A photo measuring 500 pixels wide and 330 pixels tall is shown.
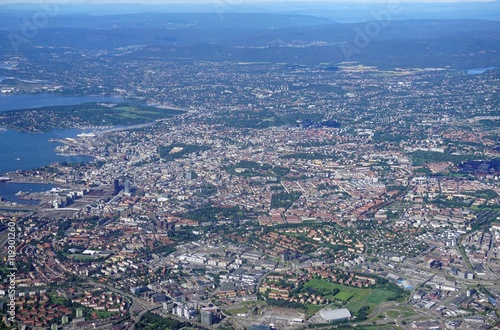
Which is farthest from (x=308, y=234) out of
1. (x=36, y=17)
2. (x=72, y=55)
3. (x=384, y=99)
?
(x=36, y=17)

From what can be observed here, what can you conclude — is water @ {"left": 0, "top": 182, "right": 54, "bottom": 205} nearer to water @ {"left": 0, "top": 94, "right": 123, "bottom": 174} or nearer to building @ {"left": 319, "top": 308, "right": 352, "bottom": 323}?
water @ {"left": 0, "top": 94, "right": 123, "bottom": 174}

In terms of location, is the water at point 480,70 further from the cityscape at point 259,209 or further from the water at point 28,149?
the water at point 28,149

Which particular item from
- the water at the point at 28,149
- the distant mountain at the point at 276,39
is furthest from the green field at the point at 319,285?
the distant mountain at the point at 276,39

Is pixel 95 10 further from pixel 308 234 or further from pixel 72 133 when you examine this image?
pixel 308 234

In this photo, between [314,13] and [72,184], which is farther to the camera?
[314,13]

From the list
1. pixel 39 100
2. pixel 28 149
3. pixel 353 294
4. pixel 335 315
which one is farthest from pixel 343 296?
pixel 39 100

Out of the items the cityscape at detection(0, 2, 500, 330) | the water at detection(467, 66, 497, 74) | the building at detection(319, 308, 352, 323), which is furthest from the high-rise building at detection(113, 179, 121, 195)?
the water at detection(467, 66, 497, 74)
